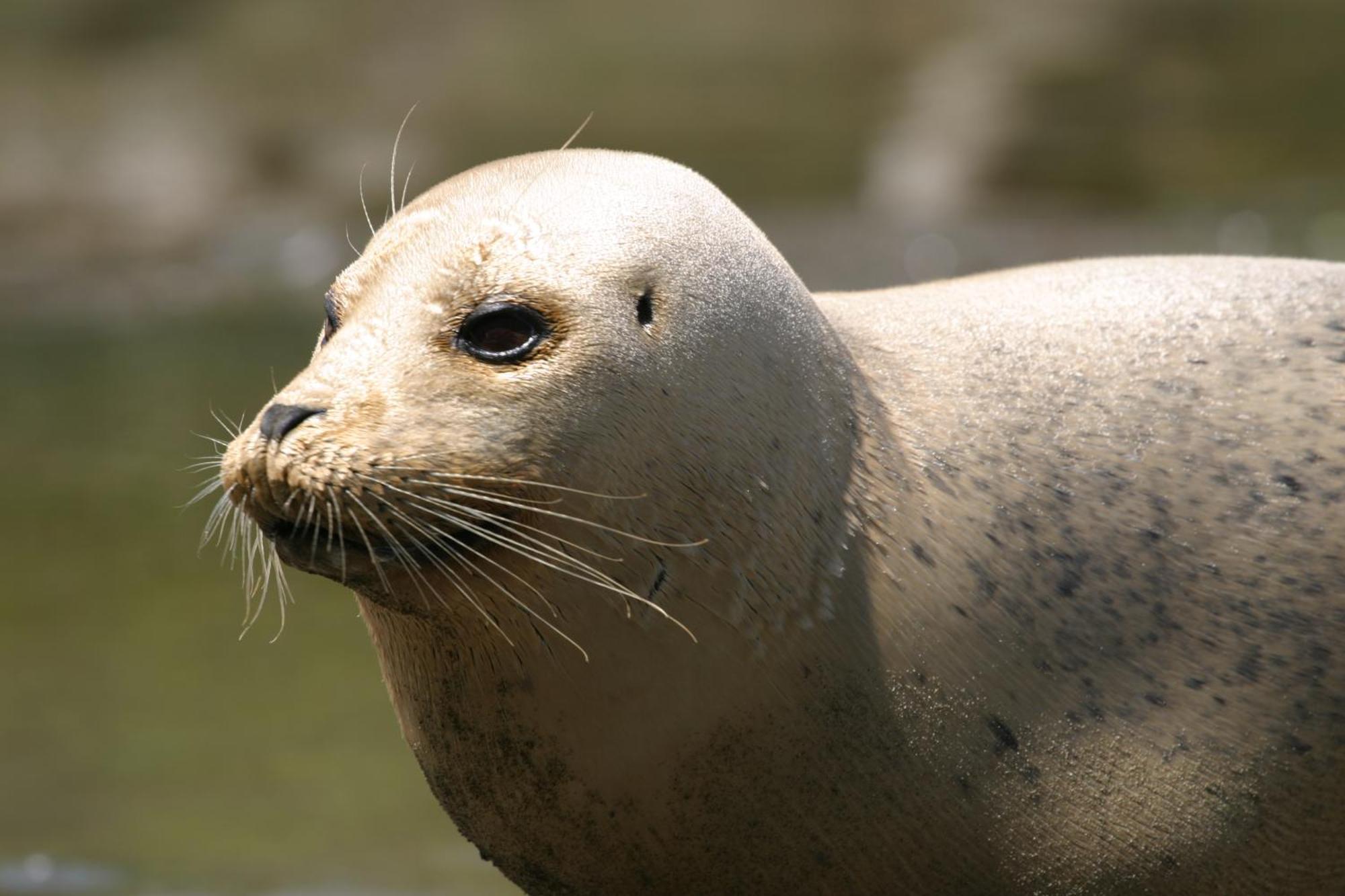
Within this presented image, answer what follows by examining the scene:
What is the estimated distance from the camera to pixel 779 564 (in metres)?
2.98

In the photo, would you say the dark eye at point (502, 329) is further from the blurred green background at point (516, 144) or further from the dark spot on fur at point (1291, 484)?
the blurred green background at point (516, 144)

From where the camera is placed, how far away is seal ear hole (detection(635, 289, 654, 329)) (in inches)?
115

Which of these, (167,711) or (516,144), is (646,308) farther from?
(516,144)

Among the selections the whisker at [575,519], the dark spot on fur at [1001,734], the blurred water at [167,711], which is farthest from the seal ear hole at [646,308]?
the blurred water at [167,711]

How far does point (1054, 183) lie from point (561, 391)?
42.5 ft

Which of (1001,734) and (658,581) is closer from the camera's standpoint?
(658,581)

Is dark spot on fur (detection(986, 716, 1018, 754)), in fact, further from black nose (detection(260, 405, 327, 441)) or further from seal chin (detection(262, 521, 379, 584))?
black nose (detection(260, 405, 327, 441))

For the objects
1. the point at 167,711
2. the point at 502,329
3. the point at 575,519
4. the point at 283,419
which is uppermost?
the point at 502,329

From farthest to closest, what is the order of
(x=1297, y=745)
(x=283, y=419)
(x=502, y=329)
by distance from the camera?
(x=1297, y=745) → (x=502, y=329) → (x=283, y=419)

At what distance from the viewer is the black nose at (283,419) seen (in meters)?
2.73

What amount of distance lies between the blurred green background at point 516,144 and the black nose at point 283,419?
581cm

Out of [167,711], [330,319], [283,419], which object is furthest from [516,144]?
[283,419]

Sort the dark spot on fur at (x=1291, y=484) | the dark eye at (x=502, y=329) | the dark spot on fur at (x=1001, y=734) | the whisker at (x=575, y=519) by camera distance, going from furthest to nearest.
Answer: the dark spot on fur at (x=1291, y=484) < the dark spot on fur at (x=1001, y=734) < the dark eye at (x=502, y=329) < the whisker at (x=575, y=519)

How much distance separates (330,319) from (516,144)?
13.2 meters
